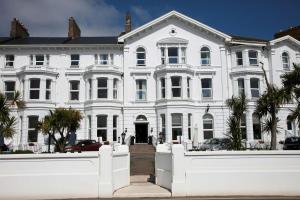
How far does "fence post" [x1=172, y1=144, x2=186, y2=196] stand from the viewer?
12.7 m

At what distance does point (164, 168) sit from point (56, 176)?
15.5 feet

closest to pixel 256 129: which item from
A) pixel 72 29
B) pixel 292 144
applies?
pixel 292 144

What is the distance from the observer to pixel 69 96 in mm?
35250

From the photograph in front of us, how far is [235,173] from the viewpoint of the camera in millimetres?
12758

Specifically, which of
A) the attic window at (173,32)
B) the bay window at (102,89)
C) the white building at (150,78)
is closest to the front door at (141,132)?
the white building at (150,78)

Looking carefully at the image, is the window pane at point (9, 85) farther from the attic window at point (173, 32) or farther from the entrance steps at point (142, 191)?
the entrance steps at point (142, 191)

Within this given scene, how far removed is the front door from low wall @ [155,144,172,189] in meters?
18.9

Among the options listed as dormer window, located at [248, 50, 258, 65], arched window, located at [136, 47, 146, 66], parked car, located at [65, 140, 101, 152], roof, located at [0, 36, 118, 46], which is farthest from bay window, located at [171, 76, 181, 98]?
parked car, located at [65, 140, 101, 152]

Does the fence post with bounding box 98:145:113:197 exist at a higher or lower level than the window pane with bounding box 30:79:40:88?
lower

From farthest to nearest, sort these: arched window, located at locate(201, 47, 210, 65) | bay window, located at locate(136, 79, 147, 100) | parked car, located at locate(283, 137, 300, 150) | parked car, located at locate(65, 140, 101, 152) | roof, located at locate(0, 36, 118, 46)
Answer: roof, located at locate(0, 36, 118, 46) → arched window, located at locate(201, 47, 210, 65) → bay window, located at locate(136, 79, 147, 100) → parked car, located at locate(65, 140, 101, 152) → parked car, located at locate(283, 137, 300, 150)

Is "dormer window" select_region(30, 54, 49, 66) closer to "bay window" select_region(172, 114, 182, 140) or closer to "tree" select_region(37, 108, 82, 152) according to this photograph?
"tree" select_region(37, 108, 82, 152)

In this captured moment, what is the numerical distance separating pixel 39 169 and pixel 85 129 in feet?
71.3

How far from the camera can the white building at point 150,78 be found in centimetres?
3384

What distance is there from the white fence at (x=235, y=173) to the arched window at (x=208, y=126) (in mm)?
21505
